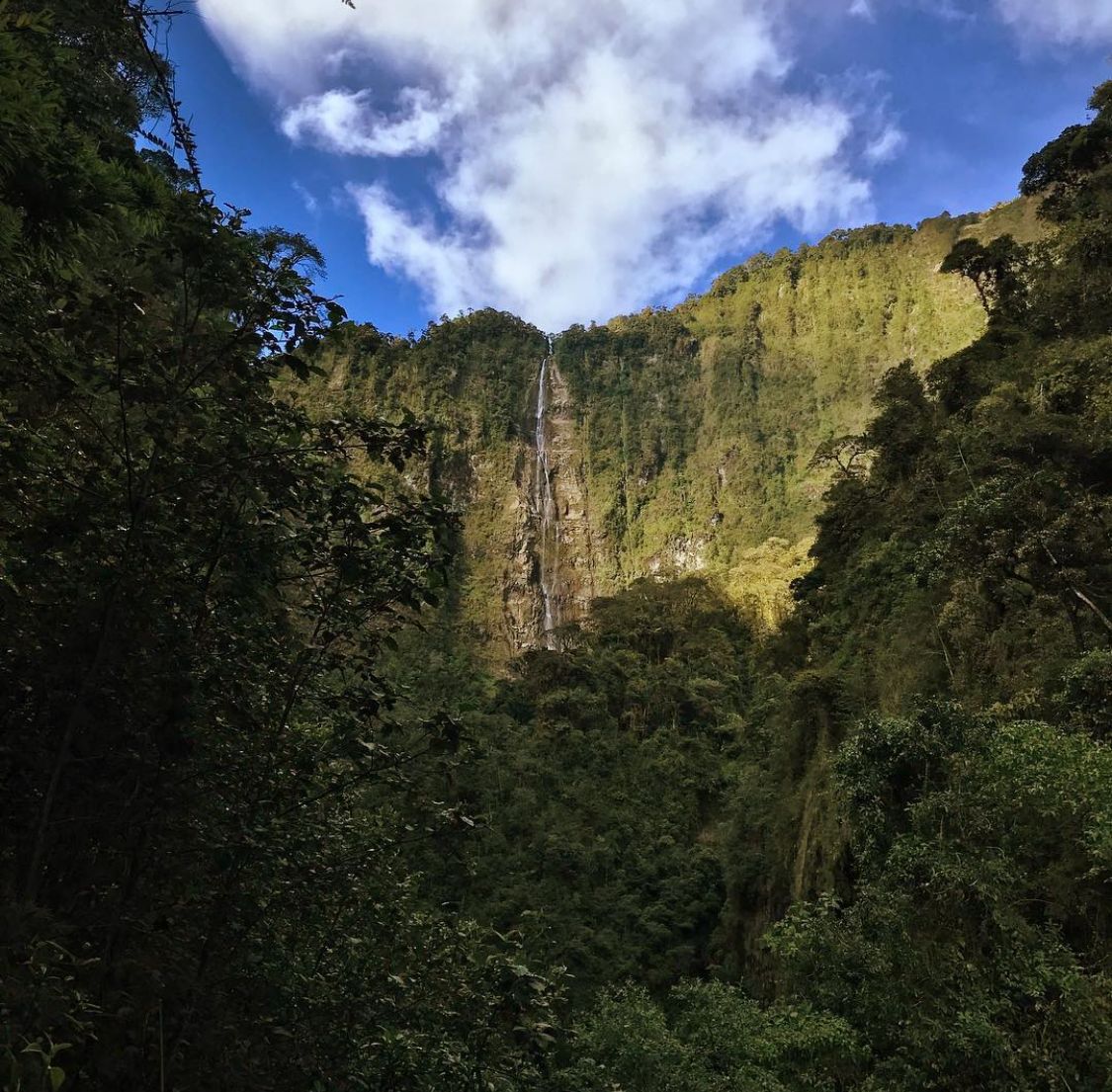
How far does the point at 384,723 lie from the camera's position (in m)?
2.59

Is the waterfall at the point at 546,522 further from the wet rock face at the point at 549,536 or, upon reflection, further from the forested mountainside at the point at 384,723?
the forested mountainside at the point at 384,723

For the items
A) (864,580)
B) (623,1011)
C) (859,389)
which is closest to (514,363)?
(859,389)

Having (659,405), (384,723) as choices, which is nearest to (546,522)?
(659,405)

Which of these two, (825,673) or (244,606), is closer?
(244,606)

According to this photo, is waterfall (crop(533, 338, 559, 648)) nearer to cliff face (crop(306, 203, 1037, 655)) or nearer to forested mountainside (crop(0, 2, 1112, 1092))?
cliff face (crop(306, 203, 1037, 655))

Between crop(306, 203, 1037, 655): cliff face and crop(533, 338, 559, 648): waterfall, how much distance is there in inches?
6.5

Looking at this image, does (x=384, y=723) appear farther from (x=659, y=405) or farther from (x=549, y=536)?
(x=659, y=405)

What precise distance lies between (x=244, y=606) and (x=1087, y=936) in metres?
7.37

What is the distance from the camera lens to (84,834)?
7.28 feet

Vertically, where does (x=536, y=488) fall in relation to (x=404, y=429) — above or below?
above

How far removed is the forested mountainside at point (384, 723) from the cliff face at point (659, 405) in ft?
122

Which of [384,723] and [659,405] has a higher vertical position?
[659,405]

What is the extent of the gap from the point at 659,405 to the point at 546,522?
14.9 m

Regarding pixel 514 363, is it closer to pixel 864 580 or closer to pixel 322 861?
pixel 864 580
